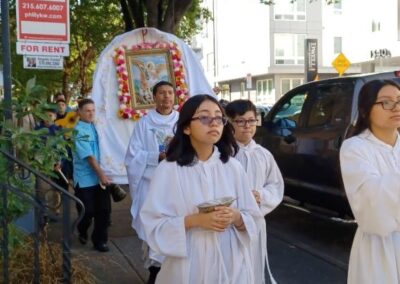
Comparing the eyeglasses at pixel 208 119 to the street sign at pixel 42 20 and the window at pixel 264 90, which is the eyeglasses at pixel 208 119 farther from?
the window at pixel 264 90

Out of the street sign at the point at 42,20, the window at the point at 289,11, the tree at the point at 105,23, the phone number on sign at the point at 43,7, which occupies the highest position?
the window at the point at 289,11

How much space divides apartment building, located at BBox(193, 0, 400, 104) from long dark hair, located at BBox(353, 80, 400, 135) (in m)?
31.6

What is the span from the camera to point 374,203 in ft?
9.17

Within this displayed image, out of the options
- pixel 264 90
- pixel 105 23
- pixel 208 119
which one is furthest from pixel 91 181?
pixel 264 90

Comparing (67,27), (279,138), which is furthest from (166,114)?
(279,138)

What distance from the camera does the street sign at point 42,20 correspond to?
5.60 metres

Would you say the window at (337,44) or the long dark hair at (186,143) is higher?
the window at (337,44)

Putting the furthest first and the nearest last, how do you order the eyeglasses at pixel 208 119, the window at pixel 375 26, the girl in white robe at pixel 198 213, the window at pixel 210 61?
1. the window at pixel 210 61
2. the window at pixel 375 26
3. the eyeglasses at pixel 208 119
4. the girl in white robe at pixel 198 213

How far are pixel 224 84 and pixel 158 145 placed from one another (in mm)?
50070

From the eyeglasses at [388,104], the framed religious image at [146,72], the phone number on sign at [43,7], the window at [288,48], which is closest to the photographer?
the eyeglasses at [388,104]

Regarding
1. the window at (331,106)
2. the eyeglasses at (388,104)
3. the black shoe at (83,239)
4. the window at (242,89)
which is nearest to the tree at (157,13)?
the window at (331,106)

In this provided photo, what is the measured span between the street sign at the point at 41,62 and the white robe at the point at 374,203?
3833 mm

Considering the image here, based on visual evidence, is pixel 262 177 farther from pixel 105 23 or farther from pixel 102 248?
pixel 105 23

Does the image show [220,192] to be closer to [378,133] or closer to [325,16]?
[378,133]
